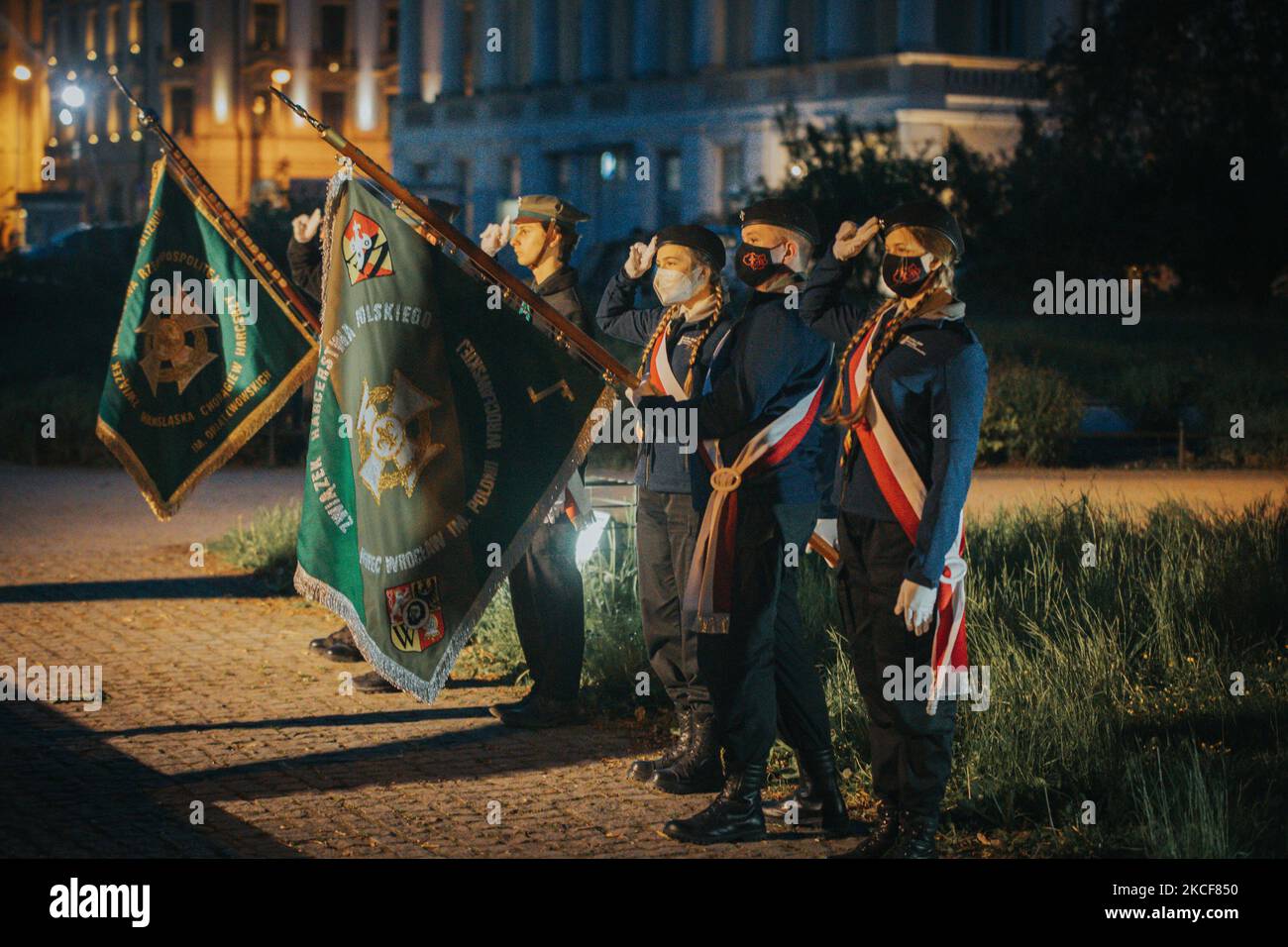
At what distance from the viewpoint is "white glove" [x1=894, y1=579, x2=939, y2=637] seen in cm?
647

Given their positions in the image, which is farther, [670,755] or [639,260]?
[639,260]

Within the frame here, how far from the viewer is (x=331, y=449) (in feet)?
27.9

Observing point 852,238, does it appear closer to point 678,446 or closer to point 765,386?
point 765,386

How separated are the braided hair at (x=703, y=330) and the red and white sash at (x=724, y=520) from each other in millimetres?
321

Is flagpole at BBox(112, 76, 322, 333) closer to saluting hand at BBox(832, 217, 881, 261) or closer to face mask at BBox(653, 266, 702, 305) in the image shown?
face mask at BBox(653, 266, 702, 305)

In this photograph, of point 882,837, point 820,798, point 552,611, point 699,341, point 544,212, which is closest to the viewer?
point 882,837

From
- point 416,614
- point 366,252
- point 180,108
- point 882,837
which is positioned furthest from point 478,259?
point 180,108

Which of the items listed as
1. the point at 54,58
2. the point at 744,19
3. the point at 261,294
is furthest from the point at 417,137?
the point at 261,294

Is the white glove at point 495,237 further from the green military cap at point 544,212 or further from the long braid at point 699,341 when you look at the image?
the long braid at point 699,341

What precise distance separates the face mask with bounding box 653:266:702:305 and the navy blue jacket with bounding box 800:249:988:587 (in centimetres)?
93

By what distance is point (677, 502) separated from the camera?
25.0 ft

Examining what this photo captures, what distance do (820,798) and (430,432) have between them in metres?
2.10

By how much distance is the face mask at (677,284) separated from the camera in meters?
7.55

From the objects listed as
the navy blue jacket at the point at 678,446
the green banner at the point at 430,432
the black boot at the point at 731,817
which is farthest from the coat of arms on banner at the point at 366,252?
the black boot at the point at 731,817
